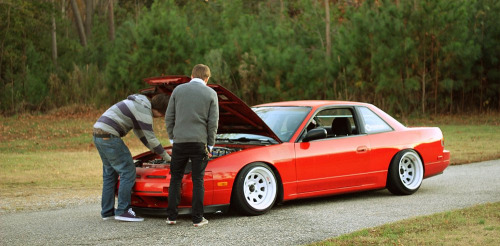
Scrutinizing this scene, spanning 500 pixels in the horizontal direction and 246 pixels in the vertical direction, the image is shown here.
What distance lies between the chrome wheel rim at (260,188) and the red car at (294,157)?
1 centimetres

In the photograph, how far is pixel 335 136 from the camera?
9906 millimetres

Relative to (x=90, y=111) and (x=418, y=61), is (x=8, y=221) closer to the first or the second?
(x=418, y=61)

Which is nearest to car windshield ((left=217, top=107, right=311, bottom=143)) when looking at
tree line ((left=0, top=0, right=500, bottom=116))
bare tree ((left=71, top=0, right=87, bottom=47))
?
tree line ((left=0, top=0, right=500, bottom=116))

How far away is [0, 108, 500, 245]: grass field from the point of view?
698 centimetres

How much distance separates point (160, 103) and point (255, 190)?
1530 millimetres

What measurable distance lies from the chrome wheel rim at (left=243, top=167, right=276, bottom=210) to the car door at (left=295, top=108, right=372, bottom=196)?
466 mm

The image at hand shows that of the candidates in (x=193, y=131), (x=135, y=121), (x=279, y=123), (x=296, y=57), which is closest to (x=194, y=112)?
(x=193, y=131)

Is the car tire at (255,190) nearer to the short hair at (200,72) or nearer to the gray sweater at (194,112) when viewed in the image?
the gray sweater at (194,112)

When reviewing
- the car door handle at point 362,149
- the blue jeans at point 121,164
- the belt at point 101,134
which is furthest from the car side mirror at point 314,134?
the belt at point 101,134

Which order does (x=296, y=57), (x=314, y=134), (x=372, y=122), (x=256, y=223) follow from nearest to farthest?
(x=256, y=223), (x=314, y=134), (x=372, y=122), (x=296, y=57)

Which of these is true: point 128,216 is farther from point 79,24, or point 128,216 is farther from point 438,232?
point 79,24

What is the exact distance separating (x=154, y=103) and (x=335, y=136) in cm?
279

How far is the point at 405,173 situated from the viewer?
34.0 feet

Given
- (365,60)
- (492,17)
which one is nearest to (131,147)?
(365,60)
